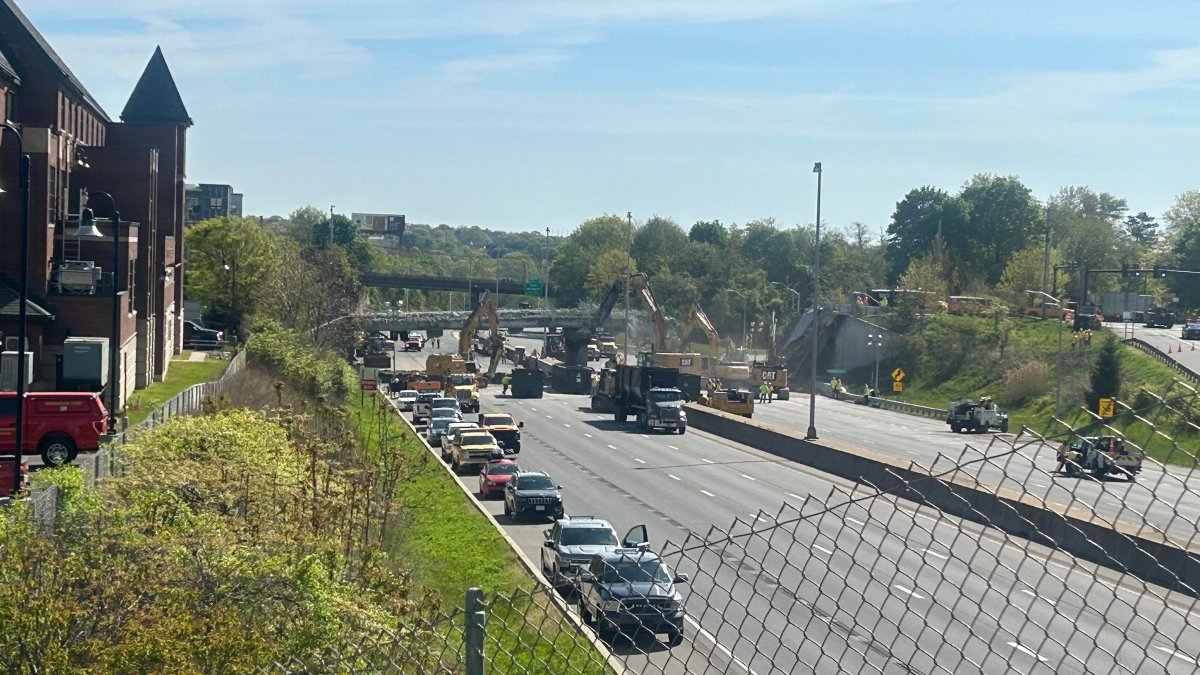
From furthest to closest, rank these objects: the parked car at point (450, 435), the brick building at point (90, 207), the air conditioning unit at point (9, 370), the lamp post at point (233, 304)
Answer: the lamp post at point (233, 304)
the parked car at point (450, 435)
the brick building at point (90, 207)
the air conditioning unit at point (9, 370)

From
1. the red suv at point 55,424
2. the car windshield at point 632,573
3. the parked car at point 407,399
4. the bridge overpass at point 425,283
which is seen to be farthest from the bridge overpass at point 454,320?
the car windshield at point 632,573

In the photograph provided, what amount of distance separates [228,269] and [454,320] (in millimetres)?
38366

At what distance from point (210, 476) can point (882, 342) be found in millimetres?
90304

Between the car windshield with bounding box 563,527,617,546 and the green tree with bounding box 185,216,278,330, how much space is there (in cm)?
6105

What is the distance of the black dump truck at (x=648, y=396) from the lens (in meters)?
58.2

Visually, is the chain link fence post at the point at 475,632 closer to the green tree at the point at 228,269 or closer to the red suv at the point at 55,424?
the red suv at the point at 55,424

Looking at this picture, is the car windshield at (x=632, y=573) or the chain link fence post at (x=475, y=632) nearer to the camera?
the chain link fence post at (x=475, y=632)

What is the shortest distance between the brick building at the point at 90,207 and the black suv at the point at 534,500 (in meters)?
11.2

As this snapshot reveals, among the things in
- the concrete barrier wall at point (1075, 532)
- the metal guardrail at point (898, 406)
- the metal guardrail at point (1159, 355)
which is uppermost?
the concrete barrier wall at point (1075, 532)

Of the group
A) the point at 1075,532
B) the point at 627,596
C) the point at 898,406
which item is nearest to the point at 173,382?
the point at 627,596

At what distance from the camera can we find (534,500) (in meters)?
32.4

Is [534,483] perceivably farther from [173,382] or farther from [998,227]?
[998,227]

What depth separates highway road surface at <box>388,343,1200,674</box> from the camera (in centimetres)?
554

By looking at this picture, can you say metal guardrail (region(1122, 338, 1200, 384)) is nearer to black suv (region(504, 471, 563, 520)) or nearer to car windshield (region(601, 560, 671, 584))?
black suv (region(504, 471, 563, 520))
